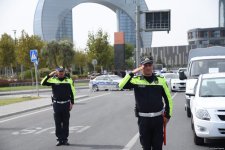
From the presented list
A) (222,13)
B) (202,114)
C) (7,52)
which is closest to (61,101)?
(202,114)

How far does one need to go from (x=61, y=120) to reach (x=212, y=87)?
3607 millimetres

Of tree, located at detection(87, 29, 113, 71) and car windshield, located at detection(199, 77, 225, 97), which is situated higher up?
tree, located at detection(87, 29, 113, 71)

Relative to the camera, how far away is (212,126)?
8711 mm

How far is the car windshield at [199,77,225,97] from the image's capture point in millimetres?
10130

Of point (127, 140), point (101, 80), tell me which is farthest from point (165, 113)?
point (101, 80)

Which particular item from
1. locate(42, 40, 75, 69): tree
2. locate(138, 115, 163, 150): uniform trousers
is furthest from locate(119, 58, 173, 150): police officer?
locate(42, 40, 75, 69): tree

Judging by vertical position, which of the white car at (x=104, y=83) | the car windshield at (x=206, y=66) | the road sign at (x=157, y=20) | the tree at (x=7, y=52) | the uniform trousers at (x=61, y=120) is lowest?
the white car at (x=104, y=83)

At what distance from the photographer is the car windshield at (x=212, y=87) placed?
10130 millimetres

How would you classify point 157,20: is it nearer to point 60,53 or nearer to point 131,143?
point 131,143

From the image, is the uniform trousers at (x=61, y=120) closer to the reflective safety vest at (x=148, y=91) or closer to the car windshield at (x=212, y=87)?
the car windshield at (x=212, y=87)

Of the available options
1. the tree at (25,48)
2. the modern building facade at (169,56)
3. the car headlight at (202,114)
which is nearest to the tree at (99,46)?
the tree at (25,48)

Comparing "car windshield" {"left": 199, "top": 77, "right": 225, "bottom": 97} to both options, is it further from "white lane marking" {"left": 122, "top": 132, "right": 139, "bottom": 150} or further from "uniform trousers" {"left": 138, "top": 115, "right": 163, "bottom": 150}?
"uniform trousers" {"left": 138, "top": 115, "right": 163, "bottom": 150}

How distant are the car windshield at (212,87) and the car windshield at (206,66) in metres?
3.97

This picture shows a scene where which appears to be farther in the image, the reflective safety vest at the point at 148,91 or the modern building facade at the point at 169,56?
Answer: the modern building facade at the point at 169,56
